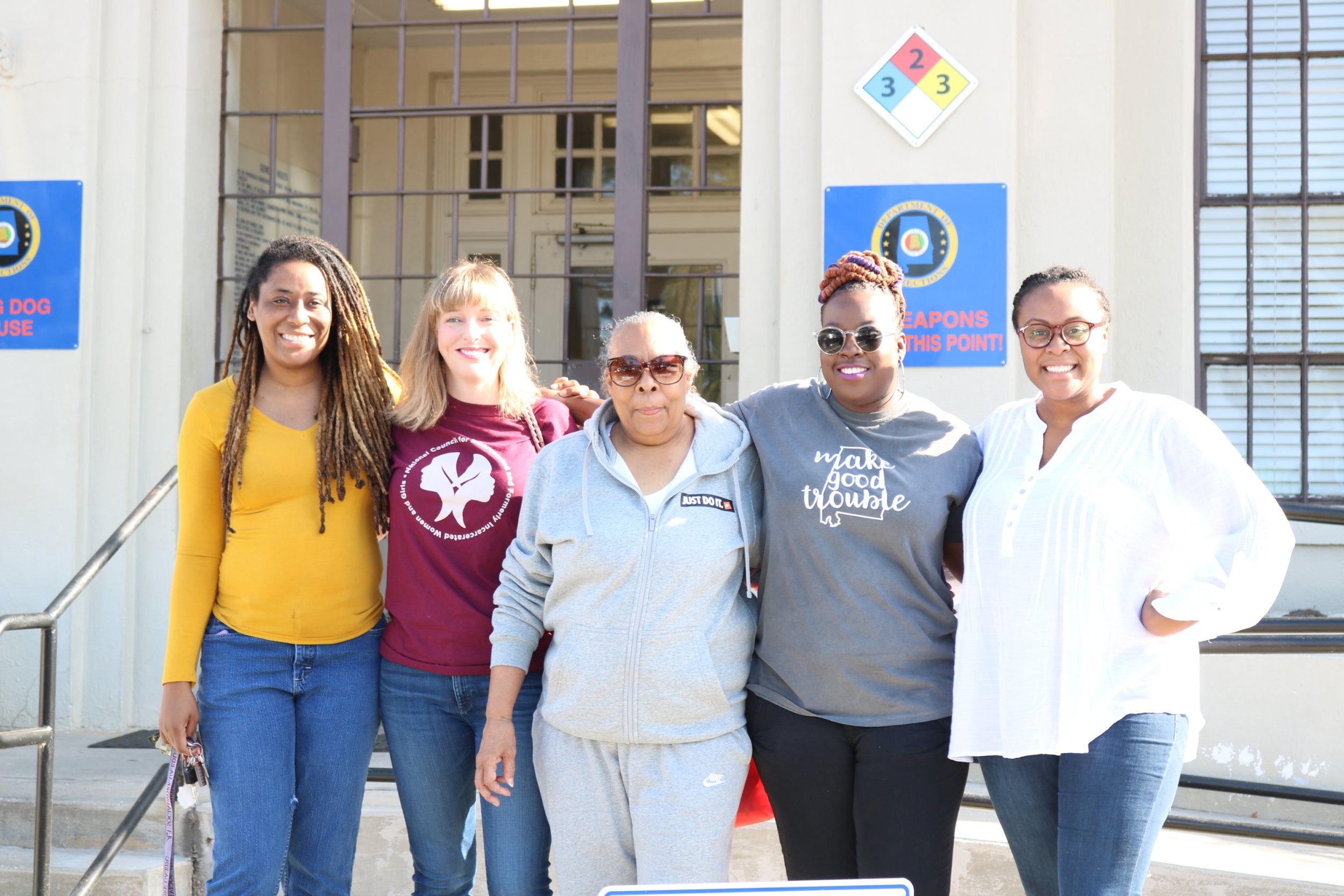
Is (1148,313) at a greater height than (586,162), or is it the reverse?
(586,162)

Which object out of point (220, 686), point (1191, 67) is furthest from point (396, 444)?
point (1191, 67)

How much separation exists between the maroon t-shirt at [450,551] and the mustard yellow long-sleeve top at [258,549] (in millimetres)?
139

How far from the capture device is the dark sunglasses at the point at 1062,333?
2.56 metres

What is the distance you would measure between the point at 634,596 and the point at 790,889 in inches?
30.6

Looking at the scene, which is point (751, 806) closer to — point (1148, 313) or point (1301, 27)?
point (1148, 313)

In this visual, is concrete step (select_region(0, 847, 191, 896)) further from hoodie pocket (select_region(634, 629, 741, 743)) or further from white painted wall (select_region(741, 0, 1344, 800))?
white painted wall (select_region(741, 0, 1344, 800))

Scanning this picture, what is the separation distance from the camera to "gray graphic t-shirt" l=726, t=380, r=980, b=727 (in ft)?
8.56

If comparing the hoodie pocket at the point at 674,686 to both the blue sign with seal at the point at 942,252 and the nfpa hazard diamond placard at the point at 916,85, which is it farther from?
the nfpa hazard diamond placard at the point at 916,85

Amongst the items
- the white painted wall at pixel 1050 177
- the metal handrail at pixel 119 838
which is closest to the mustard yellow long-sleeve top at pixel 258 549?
the metal handrail at pixel 119 838

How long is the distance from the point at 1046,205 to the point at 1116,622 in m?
2.97

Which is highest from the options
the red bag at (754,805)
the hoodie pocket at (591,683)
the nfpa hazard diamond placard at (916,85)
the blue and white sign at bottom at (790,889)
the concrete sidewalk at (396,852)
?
the nfpa hazard diamond placard at (916,85)

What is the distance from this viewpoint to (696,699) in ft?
8.48

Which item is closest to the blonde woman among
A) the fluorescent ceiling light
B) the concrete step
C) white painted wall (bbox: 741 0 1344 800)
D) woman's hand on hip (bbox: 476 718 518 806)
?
woman's hand on hip (bbox: 476 718 518 806)

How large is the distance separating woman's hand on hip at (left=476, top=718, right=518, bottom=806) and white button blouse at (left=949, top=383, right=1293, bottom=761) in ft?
3.17
